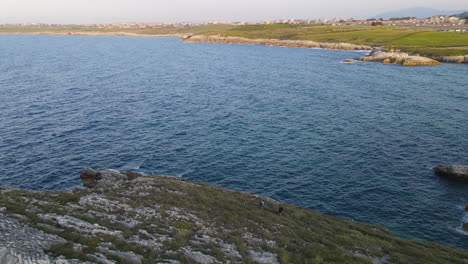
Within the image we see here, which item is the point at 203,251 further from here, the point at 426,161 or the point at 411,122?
the point at 411,122

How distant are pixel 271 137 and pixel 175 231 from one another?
44879 millimetres

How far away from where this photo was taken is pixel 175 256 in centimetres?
2094

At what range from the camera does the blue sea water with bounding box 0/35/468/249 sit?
152 feet

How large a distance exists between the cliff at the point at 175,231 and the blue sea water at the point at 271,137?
10.3 meters

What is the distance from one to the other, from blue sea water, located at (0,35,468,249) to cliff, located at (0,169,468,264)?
33.8ft

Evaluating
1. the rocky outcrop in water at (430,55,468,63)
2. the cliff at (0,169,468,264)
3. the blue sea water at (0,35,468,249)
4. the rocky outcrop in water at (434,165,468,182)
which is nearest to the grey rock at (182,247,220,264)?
the cliff at (0,169,468,264)

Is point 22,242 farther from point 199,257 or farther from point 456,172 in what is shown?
point 456,172

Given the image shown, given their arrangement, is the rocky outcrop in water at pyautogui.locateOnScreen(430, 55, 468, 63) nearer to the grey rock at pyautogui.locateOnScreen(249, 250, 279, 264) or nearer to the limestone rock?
the limestone rock

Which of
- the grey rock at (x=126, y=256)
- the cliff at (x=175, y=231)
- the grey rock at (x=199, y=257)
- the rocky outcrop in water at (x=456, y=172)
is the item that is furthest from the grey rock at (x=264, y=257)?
the rocky outcrop in water at (x=456, y=172)

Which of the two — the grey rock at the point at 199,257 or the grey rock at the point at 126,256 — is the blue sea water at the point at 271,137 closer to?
the grey rock at the point at 199,257

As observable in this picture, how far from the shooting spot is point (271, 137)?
67.3 metres

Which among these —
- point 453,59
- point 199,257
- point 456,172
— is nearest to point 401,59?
point 453,59

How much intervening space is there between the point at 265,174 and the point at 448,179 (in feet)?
98.8

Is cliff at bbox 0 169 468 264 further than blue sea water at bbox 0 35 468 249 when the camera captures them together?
No
